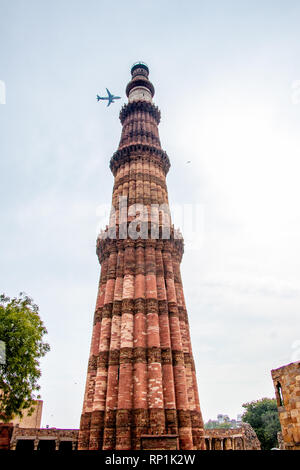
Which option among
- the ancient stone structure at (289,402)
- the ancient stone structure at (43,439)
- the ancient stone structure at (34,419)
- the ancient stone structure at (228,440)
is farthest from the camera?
the ancient stone structure at (34,419)

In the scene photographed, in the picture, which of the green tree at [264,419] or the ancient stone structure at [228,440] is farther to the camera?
the green tree at [264,419]

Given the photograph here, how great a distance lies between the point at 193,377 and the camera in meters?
16.3

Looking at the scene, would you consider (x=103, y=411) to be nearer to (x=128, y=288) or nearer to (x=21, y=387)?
(x=21, y=387)

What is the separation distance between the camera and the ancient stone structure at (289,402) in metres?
9.09

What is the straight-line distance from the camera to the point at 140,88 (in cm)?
2870

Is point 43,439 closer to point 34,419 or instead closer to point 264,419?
point 34,419

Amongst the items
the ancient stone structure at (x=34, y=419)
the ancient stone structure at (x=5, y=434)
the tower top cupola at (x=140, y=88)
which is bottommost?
the ancient stone structure at (x=5, y=434)

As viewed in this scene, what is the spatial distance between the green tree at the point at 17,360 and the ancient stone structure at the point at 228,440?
19.0 metres

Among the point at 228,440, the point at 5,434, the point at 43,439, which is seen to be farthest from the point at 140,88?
the point at 228,440

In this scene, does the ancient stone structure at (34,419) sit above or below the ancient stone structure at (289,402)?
above

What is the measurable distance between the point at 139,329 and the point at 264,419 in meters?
35.0

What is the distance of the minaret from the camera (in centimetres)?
1343
